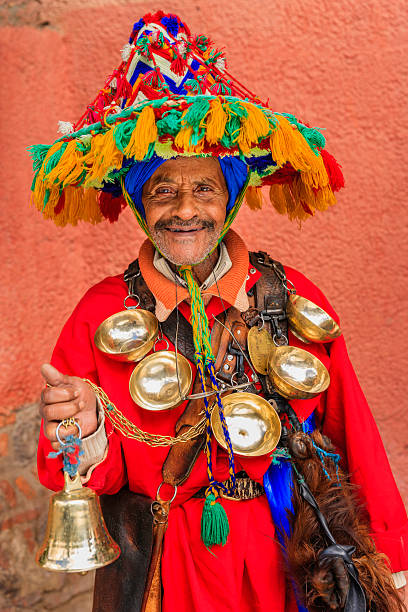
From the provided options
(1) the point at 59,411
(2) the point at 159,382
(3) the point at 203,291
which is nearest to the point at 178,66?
(3) the point at 203,291

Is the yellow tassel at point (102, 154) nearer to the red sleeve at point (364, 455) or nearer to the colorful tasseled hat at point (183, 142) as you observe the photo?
the colorful tasseled hat at point (183, 142)

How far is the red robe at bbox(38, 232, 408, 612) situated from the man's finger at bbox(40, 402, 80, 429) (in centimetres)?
27

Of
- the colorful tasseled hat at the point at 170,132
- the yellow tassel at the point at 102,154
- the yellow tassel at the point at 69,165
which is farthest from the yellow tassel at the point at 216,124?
the yellow tassel at the point at 69,165

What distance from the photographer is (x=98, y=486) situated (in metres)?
1.72

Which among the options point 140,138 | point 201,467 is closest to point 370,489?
point 201,467

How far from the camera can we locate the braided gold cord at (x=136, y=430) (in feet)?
5.66

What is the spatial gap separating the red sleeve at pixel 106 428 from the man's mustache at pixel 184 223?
31cm

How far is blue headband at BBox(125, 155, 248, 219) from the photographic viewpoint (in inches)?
72.9

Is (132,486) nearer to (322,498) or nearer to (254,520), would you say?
(254,520)

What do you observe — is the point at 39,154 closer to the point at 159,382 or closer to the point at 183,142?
the point at 183,142

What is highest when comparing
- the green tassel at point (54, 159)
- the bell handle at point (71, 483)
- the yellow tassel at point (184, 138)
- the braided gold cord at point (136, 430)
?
the yellow tassel at point (184, 138)

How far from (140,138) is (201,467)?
0.87 meters

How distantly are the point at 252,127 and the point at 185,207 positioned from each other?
1.04 ft

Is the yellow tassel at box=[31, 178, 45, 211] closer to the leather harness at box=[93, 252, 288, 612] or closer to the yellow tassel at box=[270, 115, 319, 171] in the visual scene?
the leather harness at box=[93, 252, 288, 612]
